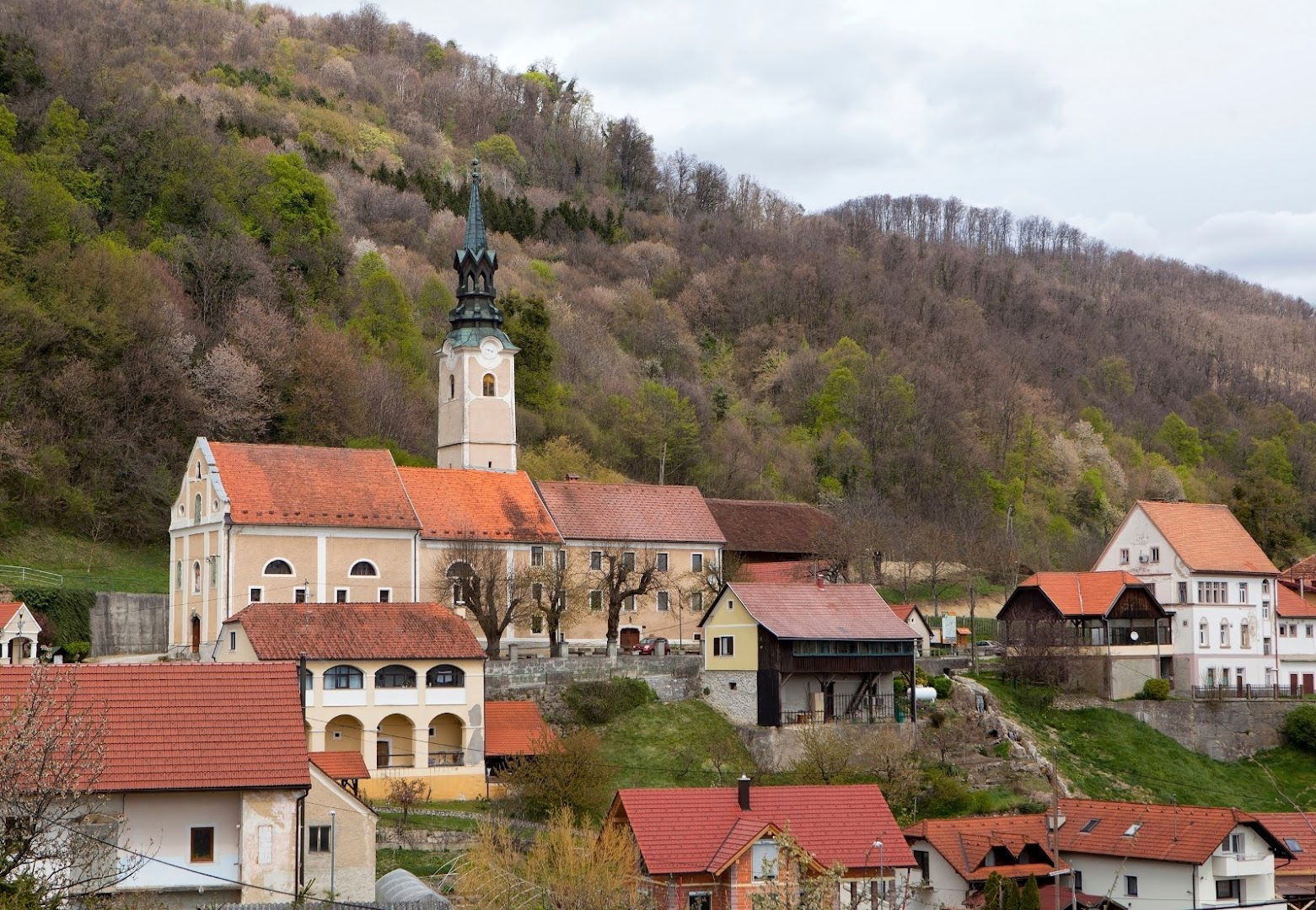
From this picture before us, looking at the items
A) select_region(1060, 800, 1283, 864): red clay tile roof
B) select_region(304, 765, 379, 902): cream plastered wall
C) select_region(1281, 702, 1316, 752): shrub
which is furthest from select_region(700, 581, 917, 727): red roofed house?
select_region(304, 765, 379, 902): cream plastered wall

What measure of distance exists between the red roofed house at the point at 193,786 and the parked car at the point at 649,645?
98.1 feet

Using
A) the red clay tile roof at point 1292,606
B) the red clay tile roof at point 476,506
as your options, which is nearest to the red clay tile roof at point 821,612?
the red clay tile roof at point 476,506

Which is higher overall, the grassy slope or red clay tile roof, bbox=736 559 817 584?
red clay tile roof, bbox=736 559 817 584

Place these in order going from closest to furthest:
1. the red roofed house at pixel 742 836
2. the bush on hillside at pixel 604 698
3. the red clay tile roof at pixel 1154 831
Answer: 1. the red roofed house at pixel 742 836
2. the red clay tile roof at pixel 1154 831
3. the bush on hillside at pixel 604 698

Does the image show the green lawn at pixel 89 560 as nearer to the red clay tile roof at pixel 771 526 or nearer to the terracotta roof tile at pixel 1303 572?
the red clay tile roof at pixel 771 526

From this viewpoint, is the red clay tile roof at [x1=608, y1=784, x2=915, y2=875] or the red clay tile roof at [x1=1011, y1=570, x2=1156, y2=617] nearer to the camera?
the red clay tile roof at [x1=608, y1=784, x2=915, y2=875]

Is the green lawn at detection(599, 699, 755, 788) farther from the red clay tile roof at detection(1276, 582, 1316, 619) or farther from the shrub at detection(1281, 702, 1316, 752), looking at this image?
the red clay tile roof at detection(1276, 582, 1316, 619)

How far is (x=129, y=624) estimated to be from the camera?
58.0 m

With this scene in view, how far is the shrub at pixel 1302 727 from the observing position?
6112 cm

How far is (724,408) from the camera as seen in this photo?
105188mm

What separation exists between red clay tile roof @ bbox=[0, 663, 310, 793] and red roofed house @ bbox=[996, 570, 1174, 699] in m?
35.6

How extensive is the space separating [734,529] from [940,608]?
12536 mm

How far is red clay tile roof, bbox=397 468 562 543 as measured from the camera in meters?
59.5

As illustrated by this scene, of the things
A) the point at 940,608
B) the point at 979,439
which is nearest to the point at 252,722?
the point at 940,608
